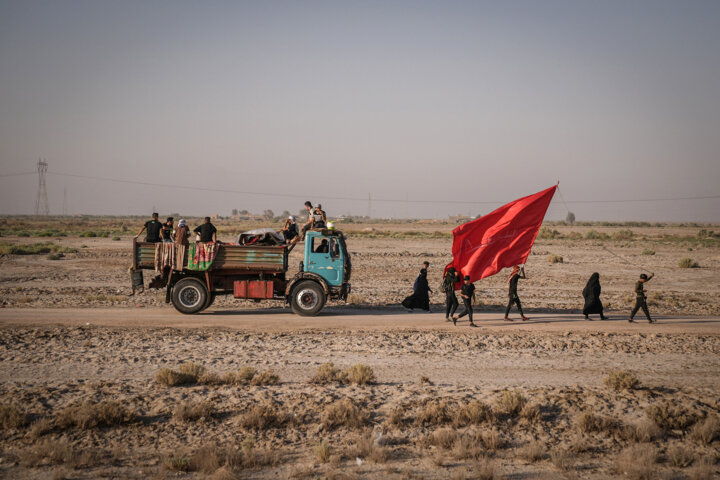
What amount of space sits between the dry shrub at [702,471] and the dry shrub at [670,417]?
120 cm

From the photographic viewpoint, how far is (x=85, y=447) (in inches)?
306

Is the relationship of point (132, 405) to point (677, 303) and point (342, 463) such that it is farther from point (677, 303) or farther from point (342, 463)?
point (677, 303)

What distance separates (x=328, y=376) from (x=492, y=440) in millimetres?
4001

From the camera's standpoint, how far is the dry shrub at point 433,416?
349 inches

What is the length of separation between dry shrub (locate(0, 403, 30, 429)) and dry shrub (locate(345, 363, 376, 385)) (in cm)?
595

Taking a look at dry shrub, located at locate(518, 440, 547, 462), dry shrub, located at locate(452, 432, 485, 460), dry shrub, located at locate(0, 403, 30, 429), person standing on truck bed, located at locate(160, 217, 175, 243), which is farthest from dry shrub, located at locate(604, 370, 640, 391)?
person standing on truck bed, located at locate(160, 217, 175, 243)

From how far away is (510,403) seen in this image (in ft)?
30.6

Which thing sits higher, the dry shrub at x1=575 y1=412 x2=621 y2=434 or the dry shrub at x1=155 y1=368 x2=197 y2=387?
the dry shrub at x1=155 y1=368 x2=197 y2=387

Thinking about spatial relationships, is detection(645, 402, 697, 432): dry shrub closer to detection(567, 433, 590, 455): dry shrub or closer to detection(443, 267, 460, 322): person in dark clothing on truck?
detection(567, 433, 590, 455): dry shrub

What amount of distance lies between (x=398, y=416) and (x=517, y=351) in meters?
5.78

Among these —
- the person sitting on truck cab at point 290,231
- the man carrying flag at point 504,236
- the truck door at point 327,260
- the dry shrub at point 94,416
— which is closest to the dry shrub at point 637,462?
the dry shrub at point 94,416

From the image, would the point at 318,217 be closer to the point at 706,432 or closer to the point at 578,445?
the point at 578,445

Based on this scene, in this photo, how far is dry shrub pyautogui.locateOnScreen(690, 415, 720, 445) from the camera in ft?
27.1

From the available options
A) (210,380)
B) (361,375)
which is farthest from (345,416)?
(210,380)
